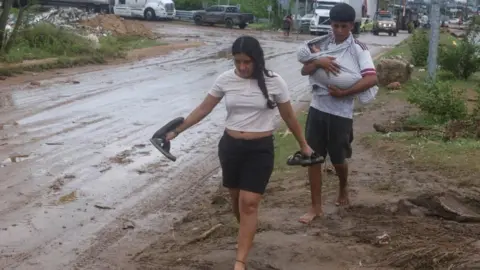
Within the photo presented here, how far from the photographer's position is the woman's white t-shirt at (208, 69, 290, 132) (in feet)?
17.3

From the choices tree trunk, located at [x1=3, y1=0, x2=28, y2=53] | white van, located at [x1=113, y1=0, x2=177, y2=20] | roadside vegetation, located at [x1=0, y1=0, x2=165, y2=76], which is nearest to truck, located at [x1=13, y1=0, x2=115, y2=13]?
white van, located at [x1=113, y1=0, x2=177, y2=20]

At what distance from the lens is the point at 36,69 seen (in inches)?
838

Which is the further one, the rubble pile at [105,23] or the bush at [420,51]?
the rubble pile at [105,23]

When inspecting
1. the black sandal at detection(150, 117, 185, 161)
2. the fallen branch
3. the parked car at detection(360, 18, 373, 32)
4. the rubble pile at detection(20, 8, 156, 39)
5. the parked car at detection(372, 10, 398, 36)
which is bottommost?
the parked car at detection(360, 18, 373, 32)

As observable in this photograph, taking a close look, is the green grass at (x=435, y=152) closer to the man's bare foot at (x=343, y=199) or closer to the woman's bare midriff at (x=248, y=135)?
the man's bare foot at (x=343, y=199)

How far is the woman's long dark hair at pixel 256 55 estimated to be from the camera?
5133 millimetres

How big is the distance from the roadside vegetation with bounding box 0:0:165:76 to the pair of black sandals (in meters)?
15.1

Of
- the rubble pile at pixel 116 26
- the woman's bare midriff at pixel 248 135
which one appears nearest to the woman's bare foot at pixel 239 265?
the woman's bare midriff at pixel 248 135

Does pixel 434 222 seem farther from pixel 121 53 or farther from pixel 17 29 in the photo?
pixel 121 53

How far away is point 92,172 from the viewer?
878 cm

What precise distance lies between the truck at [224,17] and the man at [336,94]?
166 feet

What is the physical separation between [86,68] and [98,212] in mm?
16350

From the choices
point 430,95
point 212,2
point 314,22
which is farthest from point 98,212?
point 212,2

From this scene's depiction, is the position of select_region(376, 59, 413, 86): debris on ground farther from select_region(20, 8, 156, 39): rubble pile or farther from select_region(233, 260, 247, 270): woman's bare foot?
select_region(20, 8, 156, 39): rubble pile
